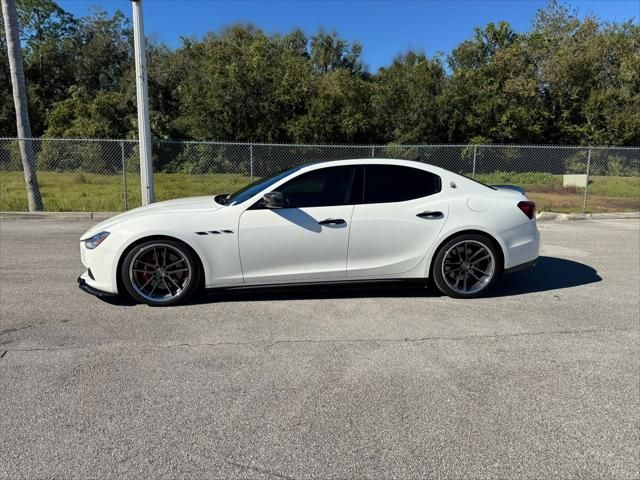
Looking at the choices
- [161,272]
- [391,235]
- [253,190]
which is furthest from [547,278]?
[161,272]

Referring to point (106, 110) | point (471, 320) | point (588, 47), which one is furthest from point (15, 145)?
point (588, 47)

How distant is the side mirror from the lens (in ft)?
15.4

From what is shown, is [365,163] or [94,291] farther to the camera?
[365,163]

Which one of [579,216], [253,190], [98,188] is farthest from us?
[98,188]

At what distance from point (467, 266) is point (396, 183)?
1170 millimetres

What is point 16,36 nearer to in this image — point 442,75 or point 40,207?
point 40,207

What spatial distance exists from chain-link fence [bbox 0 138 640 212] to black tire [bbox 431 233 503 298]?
→ 8447 millimetres

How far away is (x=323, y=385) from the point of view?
324 cm

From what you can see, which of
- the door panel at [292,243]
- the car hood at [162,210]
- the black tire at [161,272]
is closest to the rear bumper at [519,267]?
the door panel at [292,243]

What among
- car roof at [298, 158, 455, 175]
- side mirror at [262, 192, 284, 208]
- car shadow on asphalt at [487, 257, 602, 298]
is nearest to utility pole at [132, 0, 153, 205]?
car roof at [298, 158, 455, 175]

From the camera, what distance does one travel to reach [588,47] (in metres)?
31.7

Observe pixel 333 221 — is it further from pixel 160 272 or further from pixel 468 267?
pixel 160 272

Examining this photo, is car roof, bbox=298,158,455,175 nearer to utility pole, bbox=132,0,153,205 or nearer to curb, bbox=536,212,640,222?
utility pole, bbox=132,0,153,205

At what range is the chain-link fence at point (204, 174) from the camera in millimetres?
13734
